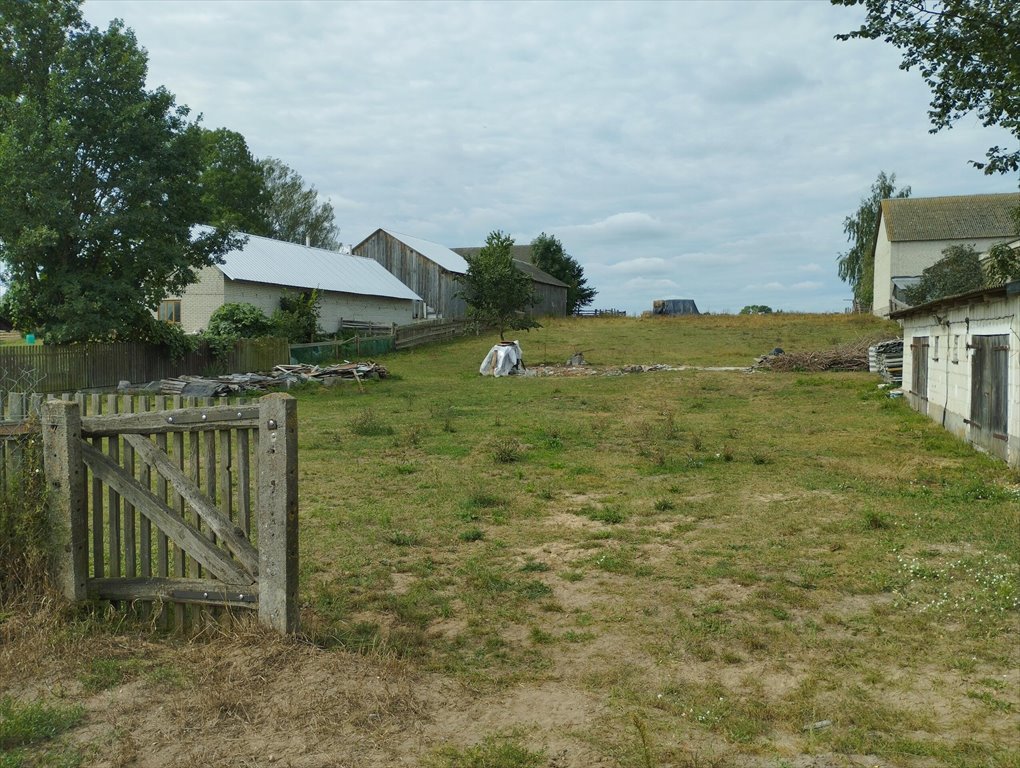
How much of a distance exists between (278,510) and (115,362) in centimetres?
2365

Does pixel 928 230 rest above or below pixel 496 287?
above

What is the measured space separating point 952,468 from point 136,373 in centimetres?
2402

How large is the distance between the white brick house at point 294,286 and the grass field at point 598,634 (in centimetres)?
2375

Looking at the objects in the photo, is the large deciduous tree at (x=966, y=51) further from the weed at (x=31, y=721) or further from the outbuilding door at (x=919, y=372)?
the weed at (x=31, y=721)

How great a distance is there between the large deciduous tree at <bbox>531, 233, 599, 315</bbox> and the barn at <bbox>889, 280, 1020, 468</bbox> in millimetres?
60828

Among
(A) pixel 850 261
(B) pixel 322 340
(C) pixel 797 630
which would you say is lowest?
(C) pixel 797 630

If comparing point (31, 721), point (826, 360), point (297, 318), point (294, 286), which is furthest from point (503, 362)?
point (31, 721)

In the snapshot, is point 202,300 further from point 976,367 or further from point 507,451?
point 976,367

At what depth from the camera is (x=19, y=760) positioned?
3.59m

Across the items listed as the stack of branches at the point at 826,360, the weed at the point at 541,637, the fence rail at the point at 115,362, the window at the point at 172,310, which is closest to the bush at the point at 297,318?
the fence rail at the point at 115,362

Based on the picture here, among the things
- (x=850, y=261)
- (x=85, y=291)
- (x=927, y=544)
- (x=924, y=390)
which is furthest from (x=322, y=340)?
(x=850, y=261)

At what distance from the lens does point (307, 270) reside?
4238 cm

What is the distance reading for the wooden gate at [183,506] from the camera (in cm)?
488

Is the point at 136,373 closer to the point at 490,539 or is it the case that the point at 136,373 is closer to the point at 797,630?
the point at 490,539
